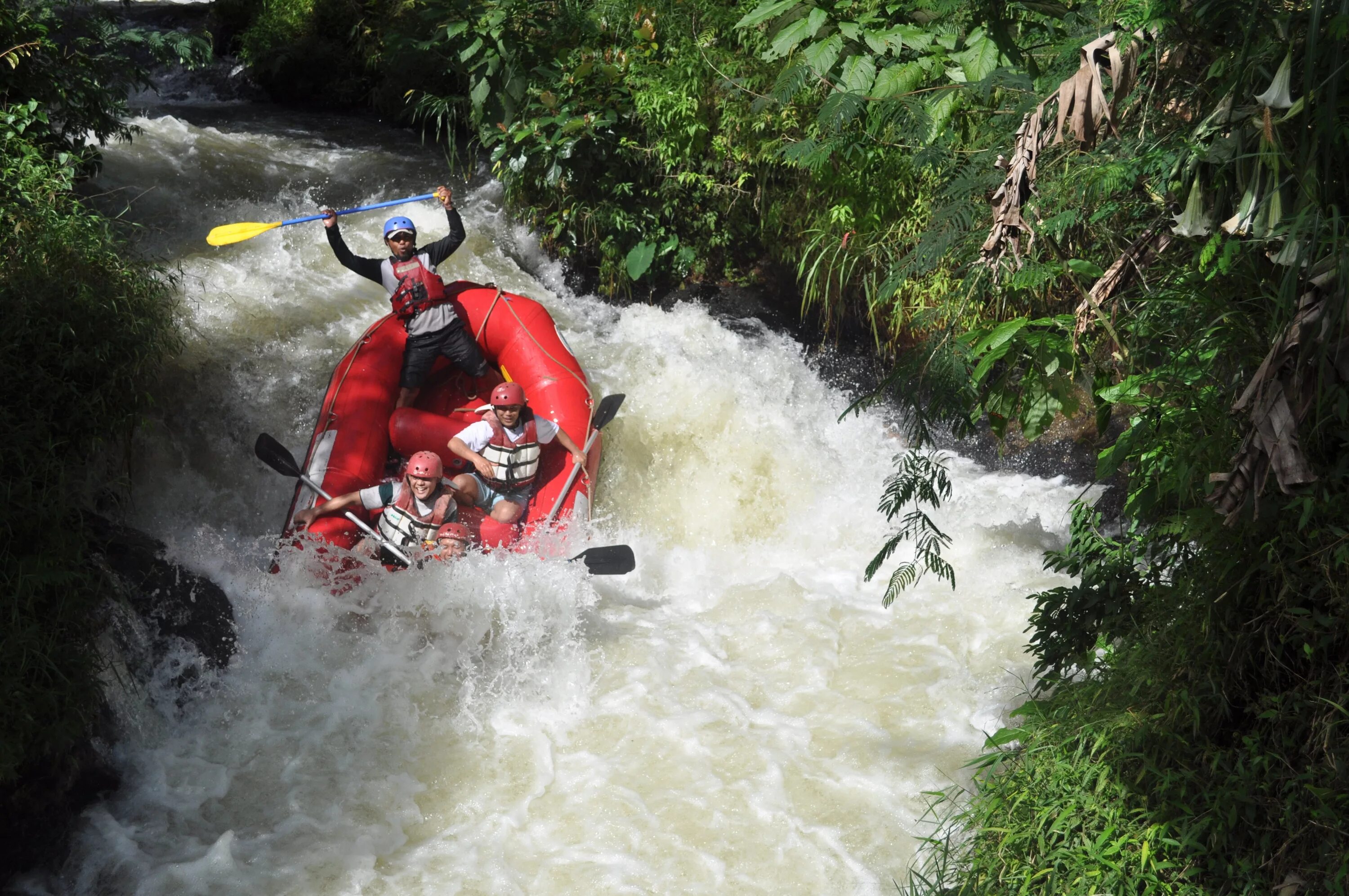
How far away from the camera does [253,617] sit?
4.24m

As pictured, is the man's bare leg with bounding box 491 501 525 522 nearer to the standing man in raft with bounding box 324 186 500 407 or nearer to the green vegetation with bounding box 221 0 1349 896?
the standing man in raft with bounding box 324 186 500 407

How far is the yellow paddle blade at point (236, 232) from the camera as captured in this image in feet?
17.3

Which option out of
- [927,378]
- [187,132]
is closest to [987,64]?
[927,378]

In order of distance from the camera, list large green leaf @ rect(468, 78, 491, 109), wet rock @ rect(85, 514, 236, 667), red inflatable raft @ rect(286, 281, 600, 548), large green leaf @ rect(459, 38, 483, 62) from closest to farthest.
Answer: wet rock @ rect(85, 514, 236, 667), red inflatable raft @ rect(286, 281, 600, 548), large green leaf @ rect(459, 38, 483, 62), large green leaf @ rect(468, 78, 491, 109)

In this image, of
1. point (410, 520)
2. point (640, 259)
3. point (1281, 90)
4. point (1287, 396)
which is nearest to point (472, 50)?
point (640, 259)

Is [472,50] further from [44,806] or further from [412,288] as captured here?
[44,806]

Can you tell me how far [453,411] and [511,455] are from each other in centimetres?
79

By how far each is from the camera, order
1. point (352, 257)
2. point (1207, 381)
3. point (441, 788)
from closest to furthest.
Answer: point (1207, 381) < point (441, 788) < point (352, 257)

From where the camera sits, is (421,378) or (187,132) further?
(187,132)

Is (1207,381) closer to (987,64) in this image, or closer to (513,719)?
(987,64)

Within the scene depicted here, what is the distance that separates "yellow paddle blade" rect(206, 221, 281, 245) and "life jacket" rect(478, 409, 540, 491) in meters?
1.65

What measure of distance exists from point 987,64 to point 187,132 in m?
6.40

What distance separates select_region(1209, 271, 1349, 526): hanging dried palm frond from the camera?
6.20 ft

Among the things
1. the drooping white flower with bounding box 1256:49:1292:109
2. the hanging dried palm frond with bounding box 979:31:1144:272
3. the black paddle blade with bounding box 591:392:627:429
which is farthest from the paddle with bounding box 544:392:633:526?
the drooping white flower with bounding box 1256:49:1292:109
